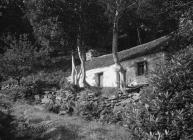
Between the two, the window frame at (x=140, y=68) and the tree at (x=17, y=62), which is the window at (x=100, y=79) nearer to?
the window frame at (x=140, y=68)

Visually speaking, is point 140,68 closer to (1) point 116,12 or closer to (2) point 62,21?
(1) point 116,12

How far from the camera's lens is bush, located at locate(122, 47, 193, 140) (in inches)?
351

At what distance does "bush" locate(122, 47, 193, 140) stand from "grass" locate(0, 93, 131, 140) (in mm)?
1720

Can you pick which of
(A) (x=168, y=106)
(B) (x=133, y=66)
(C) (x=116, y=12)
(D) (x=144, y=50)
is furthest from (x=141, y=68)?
(A) (x=168, y=106)

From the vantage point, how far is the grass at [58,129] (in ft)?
37.4

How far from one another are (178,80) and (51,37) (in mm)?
14069

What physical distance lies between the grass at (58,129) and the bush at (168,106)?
1720mm

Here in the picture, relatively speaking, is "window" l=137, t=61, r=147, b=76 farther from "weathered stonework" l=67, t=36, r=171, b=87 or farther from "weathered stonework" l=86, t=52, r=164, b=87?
"weathered stonework" l=86, t=52, r=164, b=87

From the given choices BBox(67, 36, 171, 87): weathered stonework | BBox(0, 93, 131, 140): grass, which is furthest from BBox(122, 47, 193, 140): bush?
BBox(67, 36, 171, 87): weathered stonework

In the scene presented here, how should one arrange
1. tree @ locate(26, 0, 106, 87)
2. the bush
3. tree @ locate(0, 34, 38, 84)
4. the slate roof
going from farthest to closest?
the slate roof
tree @ locate(0, 34, 38, 84)
tree @ locate(26, 0, 106, 87)
the bush

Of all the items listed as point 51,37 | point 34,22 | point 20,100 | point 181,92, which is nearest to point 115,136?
point 181,92

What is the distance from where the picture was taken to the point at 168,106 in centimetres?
932

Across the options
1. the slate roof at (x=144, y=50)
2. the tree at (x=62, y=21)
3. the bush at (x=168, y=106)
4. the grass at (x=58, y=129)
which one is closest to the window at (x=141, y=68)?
the slate roof at (x=144, y=50)

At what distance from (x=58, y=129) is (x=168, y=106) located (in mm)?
5352
